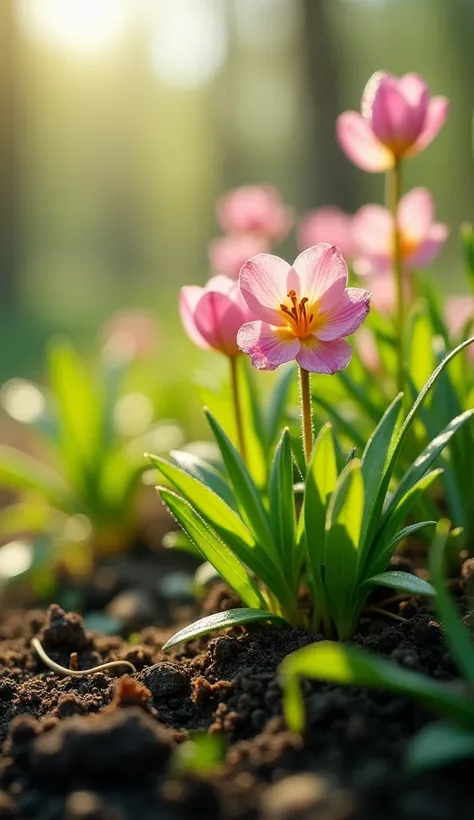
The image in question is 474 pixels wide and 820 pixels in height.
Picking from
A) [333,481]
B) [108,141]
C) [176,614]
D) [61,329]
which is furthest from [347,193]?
[108,141]

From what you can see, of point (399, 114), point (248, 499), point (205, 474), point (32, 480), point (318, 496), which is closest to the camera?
point (318, 496)

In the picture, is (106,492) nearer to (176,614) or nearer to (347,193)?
(176,614)

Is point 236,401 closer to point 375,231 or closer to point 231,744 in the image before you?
point 231,744

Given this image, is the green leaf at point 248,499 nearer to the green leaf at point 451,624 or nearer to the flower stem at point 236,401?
the flower stem at point 236,401

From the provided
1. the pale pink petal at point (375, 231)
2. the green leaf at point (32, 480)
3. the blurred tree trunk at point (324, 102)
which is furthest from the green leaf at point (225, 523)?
the blurred tree trunk at point (324, 102)

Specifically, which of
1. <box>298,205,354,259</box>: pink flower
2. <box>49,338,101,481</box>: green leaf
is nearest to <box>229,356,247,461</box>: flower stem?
<box>298,205,354,259</box>: pink flower

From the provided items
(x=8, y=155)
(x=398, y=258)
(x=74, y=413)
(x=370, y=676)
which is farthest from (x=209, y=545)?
(x=8, y=155)

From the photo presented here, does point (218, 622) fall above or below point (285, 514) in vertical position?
below
